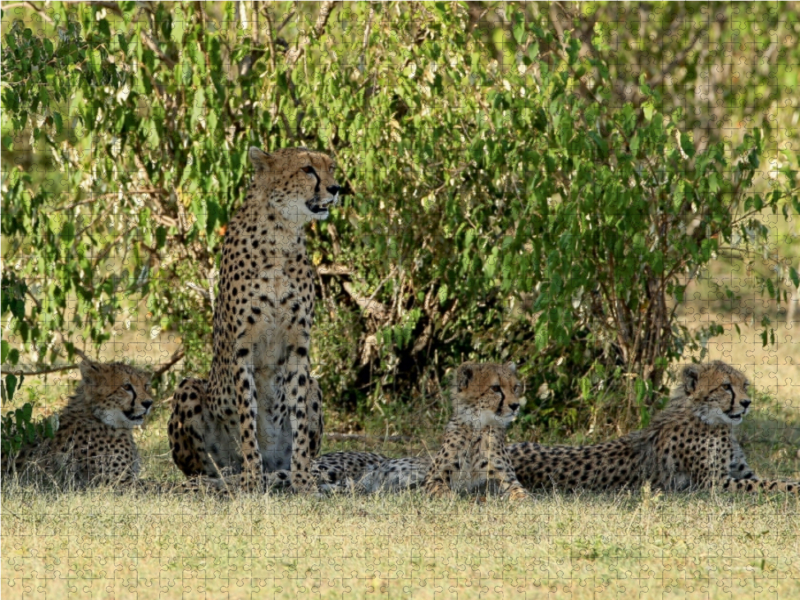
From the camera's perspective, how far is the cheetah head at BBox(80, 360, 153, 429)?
6.18 meters

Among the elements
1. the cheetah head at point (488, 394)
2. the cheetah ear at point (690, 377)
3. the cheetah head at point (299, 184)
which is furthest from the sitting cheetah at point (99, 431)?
the cheetah ear at point (690, 377)

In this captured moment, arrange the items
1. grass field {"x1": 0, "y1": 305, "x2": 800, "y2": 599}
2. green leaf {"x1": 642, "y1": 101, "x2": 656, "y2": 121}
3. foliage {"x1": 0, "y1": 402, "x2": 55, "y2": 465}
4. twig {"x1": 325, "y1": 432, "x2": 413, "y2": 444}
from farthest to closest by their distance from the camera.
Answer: twig {"x1": 325, "y1": 432, "x2": 413, "y2": 444}
green leaf {"x1": 642, "y1": 101, "x2": 656, "y2": 121}
foliage {"x1": 0, "y1": 402, "x2": 55, "y2": 465}
grass field {"x1": 0, "y1": 305, "x2": 800, "y2": 599}

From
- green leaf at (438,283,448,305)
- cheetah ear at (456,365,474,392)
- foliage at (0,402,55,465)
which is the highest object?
green leaf at (438,283,448,305)

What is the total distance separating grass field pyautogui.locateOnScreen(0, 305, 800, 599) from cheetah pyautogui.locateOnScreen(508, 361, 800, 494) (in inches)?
10.2

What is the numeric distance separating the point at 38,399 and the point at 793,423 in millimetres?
5067

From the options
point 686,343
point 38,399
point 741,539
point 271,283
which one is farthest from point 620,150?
point 38,399

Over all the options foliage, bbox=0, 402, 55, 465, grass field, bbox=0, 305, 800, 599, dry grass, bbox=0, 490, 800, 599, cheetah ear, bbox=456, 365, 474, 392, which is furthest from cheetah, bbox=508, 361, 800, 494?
foliage, bbox=0, 402, 55, 465

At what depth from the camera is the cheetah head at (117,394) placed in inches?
243

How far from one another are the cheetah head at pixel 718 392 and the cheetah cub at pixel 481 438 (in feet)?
3.35

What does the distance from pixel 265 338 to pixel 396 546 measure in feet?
5.89

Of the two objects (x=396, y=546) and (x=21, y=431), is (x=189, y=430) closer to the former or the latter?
(x=21, y=431)

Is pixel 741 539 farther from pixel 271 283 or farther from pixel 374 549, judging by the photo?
pixel 271 283

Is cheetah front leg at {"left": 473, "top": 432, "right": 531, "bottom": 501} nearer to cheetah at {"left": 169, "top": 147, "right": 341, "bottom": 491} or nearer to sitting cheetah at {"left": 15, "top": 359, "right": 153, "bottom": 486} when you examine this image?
cheetah at {"left": 169, "top": 147, "right": 341, "bottom": 491}

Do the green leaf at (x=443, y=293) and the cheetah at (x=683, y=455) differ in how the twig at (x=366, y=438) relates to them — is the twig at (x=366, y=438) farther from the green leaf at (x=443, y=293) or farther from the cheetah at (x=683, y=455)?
the cheetah at (x=683, y=455)
